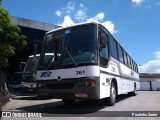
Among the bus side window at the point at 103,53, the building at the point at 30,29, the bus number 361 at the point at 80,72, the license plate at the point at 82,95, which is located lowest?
the license plate at the point at 82,95

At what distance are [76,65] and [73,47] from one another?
77cm

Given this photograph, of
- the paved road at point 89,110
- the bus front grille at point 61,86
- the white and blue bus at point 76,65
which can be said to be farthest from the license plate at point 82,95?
the paved road at point 89,110

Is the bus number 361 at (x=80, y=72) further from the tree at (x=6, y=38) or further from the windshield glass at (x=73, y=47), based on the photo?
the tree at (x=6, y=38)

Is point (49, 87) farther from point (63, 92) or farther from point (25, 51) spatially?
point (25, 51)

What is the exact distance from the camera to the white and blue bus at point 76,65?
8.58m

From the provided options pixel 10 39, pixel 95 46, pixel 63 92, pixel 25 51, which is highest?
pixel 25 51

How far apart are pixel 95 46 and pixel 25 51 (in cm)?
3232

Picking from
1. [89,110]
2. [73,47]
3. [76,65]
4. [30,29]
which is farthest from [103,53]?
[30,29]

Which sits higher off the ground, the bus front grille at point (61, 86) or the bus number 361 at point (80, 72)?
the bus number 361 at point (80, 72)

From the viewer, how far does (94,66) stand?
8602 millimetres

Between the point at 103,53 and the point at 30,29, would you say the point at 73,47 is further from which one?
the point at 30,29

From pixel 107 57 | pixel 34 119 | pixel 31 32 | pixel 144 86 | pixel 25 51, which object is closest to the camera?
pixel 34 119

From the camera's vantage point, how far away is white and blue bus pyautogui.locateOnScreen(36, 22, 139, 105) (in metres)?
8.58

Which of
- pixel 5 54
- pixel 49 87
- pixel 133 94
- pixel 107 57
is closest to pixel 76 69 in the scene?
pixel 49 87
